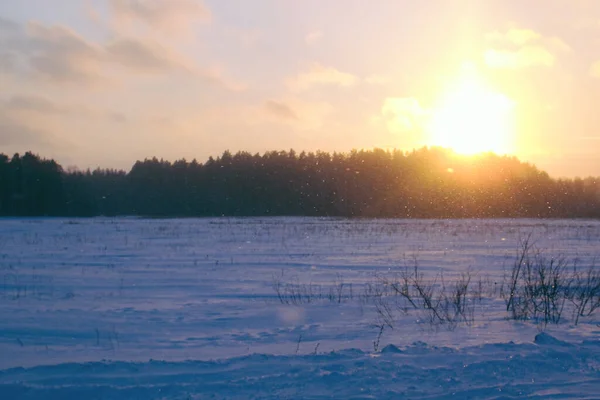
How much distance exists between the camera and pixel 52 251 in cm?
1927

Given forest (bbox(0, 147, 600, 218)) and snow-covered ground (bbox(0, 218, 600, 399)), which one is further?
forest (bbox(0, 147, 600, 218))

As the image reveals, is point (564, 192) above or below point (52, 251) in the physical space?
above

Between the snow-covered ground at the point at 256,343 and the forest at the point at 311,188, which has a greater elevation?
the forest at the point at 311,188

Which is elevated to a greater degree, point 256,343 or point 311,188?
point 311,188

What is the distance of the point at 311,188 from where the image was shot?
3056 inches

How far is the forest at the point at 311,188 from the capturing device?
63.5m

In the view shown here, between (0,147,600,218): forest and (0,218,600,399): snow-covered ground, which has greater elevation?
(0,147,600,218): forest

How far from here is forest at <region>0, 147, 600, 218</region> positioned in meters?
63.5

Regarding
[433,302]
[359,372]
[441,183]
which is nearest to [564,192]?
[441,183]

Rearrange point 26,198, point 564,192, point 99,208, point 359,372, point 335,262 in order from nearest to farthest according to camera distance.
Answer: point 359,372 < point 335,262 < point 564,192 < point 26,198 < point 99,208

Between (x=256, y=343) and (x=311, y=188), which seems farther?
(x=311, y=188)

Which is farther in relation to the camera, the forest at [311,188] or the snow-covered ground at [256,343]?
the forest at [311,188]

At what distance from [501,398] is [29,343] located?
5224 millimetres

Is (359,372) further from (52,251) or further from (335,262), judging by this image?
(52,251)
